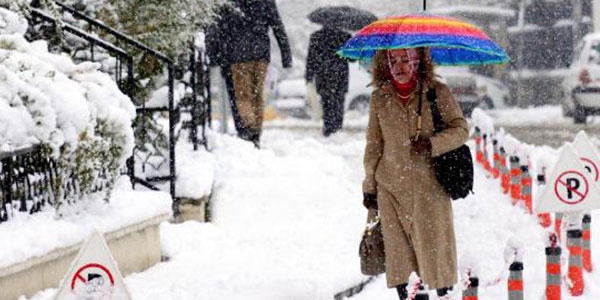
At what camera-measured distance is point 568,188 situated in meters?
8.24

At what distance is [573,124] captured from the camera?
24312 mm

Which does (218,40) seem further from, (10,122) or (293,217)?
(10,122)

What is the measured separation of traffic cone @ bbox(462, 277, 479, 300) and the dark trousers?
13.9 meters

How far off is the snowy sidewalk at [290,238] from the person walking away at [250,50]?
0.50 m

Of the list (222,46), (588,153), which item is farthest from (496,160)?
(588,153)

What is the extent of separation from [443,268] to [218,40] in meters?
7.92

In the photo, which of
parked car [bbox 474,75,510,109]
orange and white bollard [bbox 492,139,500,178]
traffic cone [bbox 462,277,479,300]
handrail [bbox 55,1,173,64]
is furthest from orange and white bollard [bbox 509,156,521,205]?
parked car [bbox 474,75,510,109]

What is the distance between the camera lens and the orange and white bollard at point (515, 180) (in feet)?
40.6

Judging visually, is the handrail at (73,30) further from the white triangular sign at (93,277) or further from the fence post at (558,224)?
the white triangular sign at (93,277)

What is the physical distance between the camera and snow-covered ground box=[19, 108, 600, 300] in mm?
7711

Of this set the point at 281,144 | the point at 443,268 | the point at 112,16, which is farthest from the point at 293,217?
the point at 281,144

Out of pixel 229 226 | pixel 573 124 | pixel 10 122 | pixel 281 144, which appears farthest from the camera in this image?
pixel 573 124

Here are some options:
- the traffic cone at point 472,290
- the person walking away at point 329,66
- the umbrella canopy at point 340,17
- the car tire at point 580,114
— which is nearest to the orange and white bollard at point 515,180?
the traffic cone at point 472,290

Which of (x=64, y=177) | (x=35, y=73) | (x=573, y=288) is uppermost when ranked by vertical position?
(x=35, y=73)
